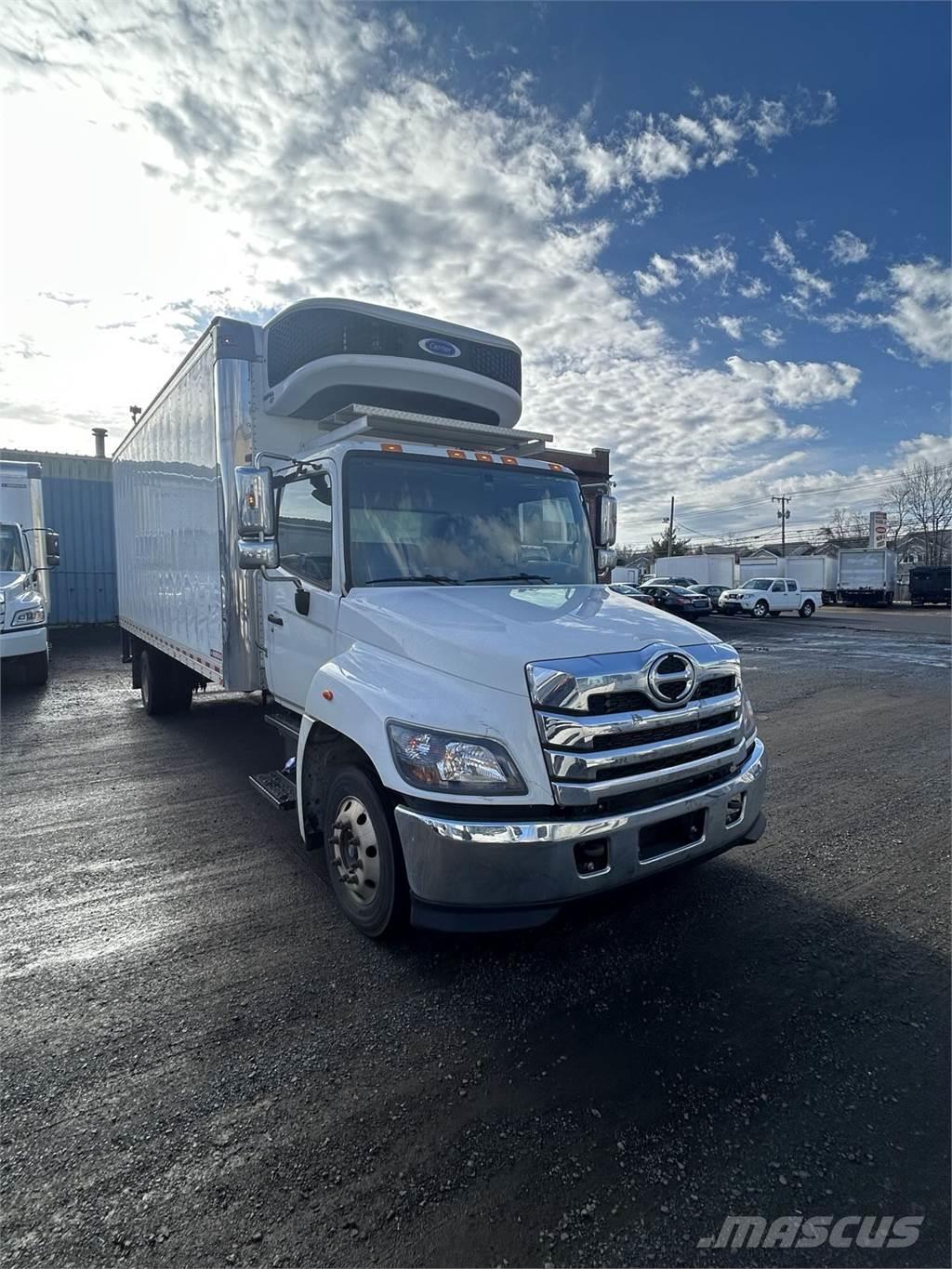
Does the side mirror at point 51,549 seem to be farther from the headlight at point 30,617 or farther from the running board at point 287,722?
the running board at point 287,722

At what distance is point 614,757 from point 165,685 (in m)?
7.18

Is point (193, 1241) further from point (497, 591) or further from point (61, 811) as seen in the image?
point (61, 811)

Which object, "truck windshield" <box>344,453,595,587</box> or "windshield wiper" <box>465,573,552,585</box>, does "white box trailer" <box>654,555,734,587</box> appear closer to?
"truck windshield" <box>344,453,595,587</box>

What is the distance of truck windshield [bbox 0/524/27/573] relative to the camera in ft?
34.4

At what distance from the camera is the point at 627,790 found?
2.74 meters

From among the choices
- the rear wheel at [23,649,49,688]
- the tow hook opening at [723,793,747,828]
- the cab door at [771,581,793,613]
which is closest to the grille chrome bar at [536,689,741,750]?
the tow hook opening at [723,793,747,828]

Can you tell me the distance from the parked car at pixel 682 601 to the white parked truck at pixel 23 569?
77.6 feet

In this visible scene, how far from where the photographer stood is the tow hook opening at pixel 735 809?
3.12 m

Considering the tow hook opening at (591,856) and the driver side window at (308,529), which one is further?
the driver side window at (308,529)

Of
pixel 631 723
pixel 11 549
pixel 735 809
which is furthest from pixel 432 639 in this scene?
pixel 11 549

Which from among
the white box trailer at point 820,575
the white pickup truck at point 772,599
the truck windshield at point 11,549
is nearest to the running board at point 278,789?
the truck windshield at point 11,549

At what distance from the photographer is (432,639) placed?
301cm

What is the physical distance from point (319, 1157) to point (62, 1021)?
135 centimetres

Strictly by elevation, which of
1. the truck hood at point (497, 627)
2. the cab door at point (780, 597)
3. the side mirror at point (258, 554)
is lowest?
the cab door at point (780, 597)
